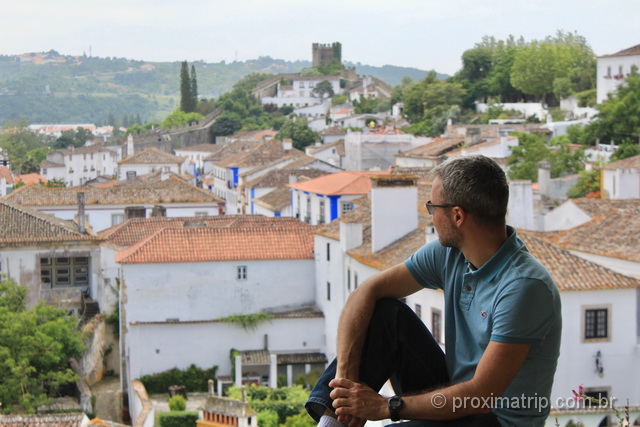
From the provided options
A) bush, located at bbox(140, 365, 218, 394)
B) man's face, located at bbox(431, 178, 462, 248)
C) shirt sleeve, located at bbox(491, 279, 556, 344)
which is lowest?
bush, located at bbox(140, 365, 218, 394)

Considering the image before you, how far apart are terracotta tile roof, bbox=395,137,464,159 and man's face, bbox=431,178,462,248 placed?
46508mm

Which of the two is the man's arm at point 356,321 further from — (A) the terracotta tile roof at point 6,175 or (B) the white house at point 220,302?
(A) the terracotta tile roof at point 6,175

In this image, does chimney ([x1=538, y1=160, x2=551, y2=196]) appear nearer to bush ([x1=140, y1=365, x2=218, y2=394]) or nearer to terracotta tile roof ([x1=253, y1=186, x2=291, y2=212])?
terracotta tile roof ([x1=253, y1=186, x2=291, y2=212])

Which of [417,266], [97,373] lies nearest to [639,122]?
[97,373]

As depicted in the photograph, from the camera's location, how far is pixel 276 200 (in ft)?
153

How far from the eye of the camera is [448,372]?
14.2 ft

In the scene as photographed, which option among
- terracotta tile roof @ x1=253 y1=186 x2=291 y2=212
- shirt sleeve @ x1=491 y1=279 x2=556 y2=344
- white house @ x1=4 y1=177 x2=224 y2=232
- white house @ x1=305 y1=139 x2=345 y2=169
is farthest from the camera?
white house @ x1=305 y1=139 x2=345 y2=169

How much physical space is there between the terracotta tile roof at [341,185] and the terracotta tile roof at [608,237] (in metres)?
11.5

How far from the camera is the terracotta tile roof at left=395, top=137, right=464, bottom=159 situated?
169 feet

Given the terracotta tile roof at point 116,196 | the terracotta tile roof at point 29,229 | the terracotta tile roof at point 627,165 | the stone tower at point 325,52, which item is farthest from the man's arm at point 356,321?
the stone tower at point 325,52

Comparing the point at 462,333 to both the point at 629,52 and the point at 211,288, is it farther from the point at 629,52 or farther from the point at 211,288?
the point at 629,52

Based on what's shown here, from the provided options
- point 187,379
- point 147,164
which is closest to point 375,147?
point 147,164

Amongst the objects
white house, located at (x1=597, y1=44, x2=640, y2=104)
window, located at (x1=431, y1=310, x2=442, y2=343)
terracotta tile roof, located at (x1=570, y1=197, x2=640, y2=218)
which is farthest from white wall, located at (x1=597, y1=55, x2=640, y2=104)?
window, located at (x1=431, y1=310, x2=442, y2=343)

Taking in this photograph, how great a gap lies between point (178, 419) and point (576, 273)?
9364mm
